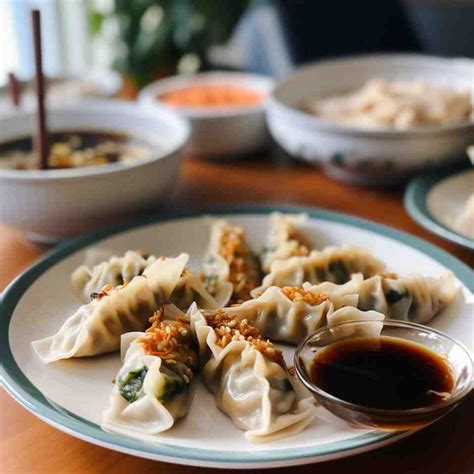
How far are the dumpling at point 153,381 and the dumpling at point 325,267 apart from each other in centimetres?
29

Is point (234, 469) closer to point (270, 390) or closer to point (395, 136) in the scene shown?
point (270, 390)

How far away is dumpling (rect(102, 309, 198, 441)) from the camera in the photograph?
3.46 ft

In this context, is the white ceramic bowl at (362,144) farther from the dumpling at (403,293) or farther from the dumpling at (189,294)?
the dumpling at (189,294)

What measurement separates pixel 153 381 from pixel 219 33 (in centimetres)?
339

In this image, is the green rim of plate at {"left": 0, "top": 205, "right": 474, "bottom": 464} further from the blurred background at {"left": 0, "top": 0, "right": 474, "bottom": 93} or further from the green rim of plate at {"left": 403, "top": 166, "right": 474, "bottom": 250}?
the blurred background at {"left": 0, "top": 0, "right": 474, "bottom": 93}

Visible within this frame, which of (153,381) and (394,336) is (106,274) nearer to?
(153,381)

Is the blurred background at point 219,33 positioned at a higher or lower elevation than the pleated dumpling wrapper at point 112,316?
higher

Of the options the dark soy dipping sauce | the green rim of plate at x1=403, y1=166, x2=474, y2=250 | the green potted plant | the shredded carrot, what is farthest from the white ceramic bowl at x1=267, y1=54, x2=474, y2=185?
the green potted plant

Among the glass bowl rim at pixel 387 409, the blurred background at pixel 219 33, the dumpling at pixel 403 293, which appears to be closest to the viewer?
the glass bowl rim at pixel 387 409

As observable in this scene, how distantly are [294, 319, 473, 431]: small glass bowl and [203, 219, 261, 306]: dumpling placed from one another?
0.98 feet

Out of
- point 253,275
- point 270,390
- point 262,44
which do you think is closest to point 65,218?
point 253,275

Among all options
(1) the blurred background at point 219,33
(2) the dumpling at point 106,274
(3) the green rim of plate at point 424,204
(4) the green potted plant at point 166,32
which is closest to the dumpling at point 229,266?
(2) the dumpling at point 106,274

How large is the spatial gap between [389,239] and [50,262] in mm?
727

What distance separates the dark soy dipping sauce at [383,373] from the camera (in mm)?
1033
